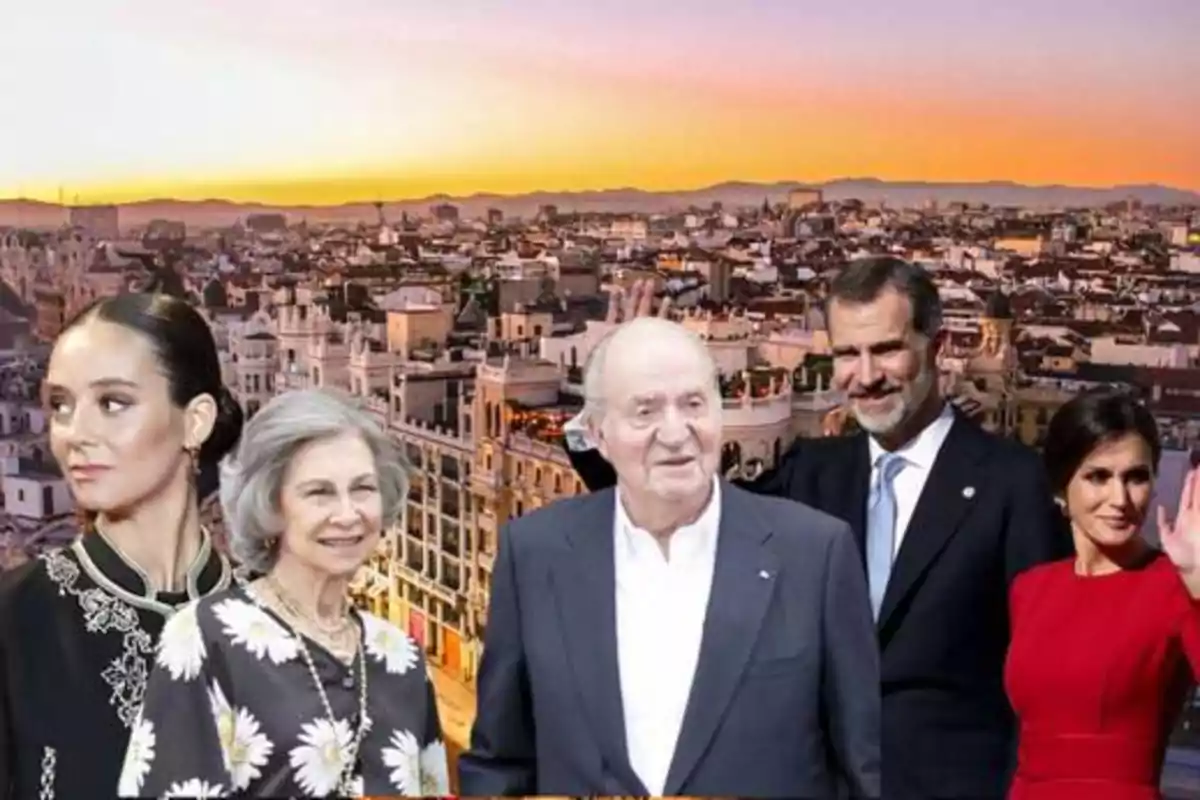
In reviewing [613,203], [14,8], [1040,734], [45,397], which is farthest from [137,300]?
[1040,734]

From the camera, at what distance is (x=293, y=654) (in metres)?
2.11

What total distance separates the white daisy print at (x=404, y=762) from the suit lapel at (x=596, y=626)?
0.30 meters

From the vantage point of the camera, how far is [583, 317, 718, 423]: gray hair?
7.25 feet

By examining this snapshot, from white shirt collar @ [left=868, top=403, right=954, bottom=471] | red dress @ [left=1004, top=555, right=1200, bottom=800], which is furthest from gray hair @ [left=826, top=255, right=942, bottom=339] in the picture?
→ red dress @ [left=1004, top=555, right=1200, bottom=800]

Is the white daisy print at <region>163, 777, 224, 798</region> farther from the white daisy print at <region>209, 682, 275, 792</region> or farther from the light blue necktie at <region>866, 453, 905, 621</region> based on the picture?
the light blue necktie at <region>866, 453, 905, 621</region>

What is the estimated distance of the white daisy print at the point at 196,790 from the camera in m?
2.07

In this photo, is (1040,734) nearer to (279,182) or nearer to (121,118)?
(279,182)

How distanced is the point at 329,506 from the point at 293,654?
24cm

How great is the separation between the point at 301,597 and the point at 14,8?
131 cm

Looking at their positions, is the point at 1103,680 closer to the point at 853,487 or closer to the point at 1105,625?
the point at 1105,625

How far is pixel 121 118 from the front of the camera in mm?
2604

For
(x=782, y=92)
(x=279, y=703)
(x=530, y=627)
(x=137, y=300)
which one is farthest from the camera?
(x=782, y=92)

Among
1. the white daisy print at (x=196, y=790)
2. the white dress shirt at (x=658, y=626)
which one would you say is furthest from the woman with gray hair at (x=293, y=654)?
the white dress shirt at (x=658, y=626)

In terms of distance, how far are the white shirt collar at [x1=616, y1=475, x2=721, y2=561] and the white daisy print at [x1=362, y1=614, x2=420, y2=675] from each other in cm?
40
